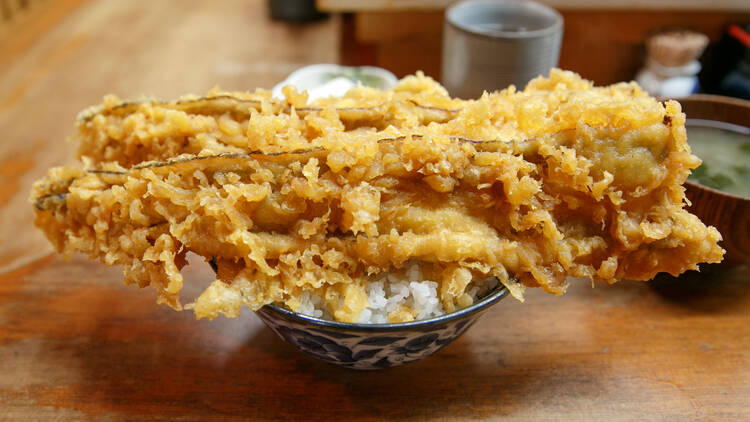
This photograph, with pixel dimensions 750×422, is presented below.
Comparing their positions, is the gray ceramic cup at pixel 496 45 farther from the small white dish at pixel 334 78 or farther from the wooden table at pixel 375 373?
the wooden table at pixel 375 373

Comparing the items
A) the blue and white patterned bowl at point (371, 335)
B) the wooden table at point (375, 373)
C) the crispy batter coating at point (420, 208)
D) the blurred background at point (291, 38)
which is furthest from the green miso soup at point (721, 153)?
the blurred background at point (291, 38)

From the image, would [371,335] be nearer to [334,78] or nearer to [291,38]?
[334,78]

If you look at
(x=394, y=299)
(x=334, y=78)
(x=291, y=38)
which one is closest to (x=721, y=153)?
(x=394, y=299)

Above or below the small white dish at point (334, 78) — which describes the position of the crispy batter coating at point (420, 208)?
above

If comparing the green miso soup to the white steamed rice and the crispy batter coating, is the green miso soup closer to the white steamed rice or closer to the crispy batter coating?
the crispy batter coating

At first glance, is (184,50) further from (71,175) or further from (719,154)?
(719,154)

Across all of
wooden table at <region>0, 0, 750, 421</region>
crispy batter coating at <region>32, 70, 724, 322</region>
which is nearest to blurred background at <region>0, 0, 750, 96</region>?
wooden table at <region>0, 0, 750, 421</region>
